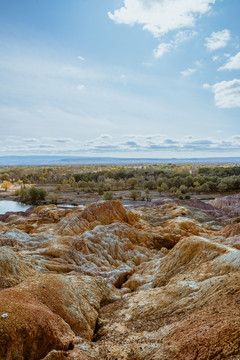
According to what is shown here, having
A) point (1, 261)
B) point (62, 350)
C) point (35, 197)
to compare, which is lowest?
point (35, 197)

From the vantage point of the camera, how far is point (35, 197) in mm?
64000

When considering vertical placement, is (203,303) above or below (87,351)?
above

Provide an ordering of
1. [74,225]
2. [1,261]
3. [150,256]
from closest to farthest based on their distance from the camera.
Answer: [1,261] < [150,256] < [74,225]

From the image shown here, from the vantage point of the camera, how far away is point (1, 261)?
9117 mm

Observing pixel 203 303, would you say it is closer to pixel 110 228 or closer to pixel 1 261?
pixel 1 261

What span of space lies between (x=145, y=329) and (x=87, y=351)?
1.84 metres

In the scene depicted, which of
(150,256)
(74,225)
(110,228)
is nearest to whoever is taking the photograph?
(150,256)

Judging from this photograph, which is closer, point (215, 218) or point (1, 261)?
point (1, 261)

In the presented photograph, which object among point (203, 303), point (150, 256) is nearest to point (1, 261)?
point (203, 303)

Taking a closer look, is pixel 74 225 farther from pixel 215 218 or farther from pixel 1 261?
pixel 215 218

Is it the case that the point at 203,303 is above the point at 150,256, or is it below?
above

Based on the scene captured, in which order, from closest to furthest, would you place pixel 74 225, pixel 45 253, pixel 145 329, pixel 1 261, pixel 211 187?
pixel 145 329, pixel 1 261, pixel 45 253, pixel 74 225, pixel 211 187

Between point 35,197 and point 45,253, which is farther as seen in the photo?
point 35,197

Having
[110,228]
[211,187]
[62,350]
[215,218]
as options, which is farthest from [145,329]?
[211,187]
